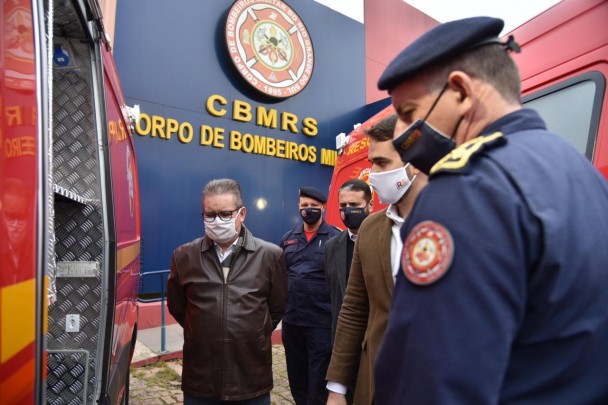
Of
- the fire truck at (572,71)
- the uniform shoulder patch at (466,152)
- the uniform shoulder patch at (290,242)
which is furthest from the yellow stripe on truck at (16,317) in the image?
the uniform shoulder patch at (290,242)

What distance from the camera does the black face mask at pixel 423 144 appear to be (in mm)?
905

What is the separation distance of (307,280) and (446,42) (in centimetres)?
283

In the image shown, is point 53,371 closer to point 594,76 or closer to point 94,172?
point 94,172

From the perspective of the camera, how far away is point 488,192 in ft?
2.19

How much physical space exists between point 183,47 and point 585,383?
7.54 m

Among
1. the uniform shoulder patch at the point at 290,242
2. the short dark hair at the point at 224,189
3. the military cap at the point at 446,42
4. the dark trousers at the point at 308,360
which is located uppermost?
the military cap at the point at 446,42

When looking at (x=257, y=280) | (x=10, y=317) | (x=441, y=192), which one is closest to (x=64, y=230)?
(x=257, y=280)

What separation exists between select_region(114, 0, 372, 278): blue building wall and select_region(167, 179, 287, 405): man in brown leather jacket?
15.3 ft

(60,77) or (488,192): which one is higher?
(60,77)

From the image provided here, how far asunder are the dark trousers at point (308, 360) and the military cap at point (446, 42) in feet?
8.81

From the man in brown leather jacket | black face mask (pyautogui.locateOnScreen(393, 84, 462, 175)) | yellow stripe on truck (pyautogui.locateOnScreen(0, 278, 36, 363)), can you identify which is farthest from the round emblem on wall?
yellow stripe on truck (pyautogui.locateOnScreen(0, 278, 36, 363))

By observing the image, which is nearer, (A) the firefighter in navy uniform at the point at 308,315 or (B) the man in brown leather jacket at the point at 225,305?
(B) the man in brown leather jacket at the point at 225,305

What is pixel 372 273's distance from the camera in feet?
5.47

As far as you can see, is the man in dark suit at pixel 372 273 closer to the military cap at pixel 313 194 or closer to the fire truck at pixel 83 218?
the fire truck at pixel 83 218
